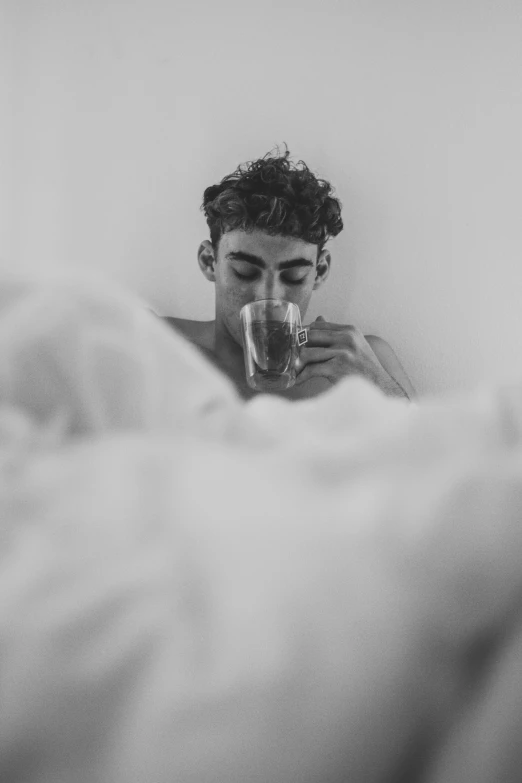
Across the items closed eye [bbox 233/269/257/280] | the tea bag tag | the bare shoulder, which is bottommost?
the bare shoulder

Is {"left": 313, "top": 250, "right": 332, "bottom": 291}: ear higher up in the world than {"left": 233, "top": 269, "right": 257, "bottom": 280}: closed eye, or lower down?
higher up

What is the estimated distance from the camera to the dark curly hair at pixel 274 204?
140 centimetres

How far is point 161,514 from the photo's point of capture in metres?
0.22

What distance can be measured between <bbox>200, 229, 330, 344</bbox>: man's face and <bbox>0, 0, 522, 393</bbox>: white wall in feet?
0.70

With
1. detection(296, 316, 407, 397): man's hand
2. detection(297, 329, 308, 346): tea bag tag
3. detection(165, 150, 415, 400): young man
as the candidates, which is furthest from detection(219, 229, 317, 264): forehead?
detection(297, 329, 308, 346): tea bag tag

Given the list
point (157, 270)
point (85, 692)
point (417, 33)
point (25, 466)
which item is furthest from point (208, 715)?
point (417, 33)

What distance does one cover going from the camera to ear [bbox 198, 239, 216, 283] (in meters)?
1.53

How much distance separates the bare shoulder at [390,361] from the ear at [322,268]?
20 centimetres

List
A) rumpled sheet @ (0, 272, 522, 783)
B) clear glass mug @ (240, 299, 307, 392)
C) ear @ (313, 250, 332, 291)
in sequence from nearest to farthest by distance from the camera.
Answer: rumpled sheet @ (0, 272, 522, 783) < clear glass mug @ (240, 299, 307, 392) < ear @ (313, 250, 332, 291)

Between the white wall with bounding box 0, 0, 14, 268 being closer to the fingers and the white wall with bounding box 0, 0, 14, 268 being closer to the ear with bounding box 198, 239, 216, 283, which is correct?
the ear with bounding box 198, 239, 216, 283

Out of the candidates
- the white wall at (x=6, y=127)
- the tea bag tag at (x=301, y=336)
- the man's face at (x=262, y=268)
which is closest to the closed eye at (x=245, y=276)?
the man's face at (x=262, y=268)

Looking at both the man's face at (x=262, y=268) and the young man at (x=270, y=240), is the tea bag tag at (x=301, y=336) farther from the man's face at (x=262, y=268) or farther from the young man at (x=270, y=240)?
the man's face at (x=262, y=268)

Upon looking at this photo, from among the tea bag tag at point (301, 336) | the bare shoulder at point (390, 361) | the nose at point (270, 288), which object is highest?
the nose at point (270, 288)

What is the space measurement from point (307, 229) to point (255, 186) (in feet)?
0.58
